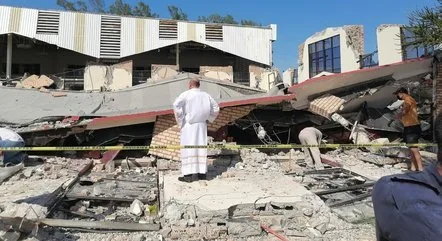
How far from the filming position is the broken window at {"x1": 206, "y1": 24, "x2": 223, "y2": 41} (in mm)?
24656

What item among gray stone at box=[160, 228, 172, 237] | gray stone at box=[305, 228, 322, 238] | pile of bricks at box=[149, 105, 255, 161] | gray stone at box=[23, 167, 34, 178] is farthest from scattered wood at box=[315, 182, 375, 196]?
gray stone at box=[23, 167, 34, 178]

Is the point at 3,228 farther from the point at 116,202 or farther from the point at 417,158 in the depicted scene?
the point at 417,158

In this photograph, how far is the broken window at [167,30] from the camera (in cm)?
2420

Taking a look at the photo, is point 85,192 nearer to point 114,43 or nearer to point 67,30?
point 114,43

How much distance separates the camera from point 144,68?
25750mm

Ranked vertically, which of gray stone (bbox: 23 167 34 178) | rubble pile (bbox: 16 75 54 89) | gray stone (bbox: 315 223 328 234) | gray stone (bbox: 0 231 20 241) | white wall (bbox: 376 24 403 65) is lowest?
gray stone (bbox: 315 223 328 234)

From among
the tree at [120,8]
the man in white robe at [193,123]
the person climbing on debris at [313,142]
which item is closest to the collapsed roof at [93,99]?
the person climbing on debris at [313,142]

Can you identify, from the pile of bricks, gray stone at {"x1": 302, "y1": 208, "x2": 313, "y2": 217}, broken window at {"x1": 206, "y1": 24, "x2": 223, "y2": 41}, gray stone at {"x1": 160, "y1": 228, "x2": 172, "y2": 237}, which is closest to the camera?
gray stone at {"x1": 160, "y1": 228, "x2": 172, "y2": 237}

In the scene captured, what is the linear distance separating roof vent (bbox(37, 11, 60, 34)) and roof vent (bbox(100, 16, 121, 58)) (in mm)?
2402

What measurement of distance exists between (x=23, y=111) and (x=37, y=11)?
12.0m

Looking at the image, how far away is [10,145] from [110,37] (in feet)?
55.2

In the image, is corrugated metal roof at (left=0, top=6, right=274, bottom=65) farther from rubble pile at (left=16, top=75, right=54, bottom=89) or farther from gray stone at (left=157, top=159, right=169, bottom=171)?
gray stone at (left=157, top=159, right=169, bottom=171)

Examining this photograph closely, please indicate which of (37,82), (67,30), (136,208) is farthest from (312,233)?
(67,30)

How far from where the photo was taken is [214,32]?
81.4ft
